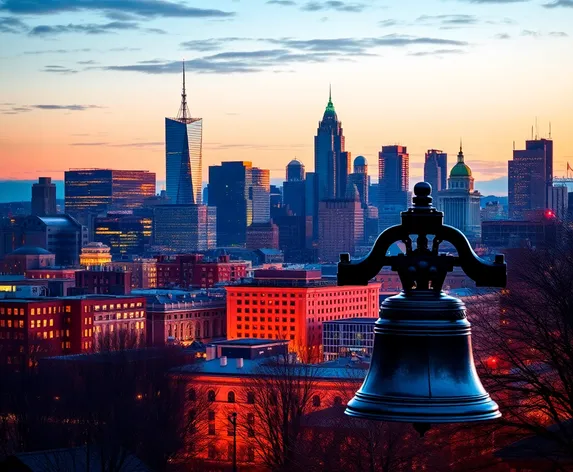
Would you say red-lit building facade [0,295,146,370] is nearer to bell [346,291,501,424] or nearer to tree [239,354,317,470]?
tree [239,354,317,470]

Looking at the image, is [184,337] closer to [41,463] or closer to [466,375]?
[41,463]

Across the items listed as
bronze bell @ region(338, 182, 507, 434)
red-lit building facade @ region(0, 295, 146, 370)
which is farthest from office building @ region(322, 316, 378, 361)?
bronze bell @ region(338, 182, 507, 434)

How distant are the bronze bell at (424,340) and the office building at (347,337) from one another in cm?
13983

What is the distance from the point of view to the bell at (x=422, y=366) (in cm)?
657

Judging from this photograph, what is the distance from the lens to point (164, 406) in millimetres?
74250

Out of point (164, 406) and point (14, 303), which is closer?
point (164, 406)

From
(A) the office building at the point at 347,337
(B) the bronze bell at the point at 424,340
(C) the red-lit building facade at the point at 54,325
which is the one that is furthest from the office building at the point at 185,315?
(B) the bronze bell at the point at 424,340

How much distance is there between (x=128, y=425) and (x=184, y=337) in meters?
99.2

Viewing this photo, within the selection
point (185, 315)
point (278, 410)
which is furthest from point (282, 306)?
point (278, 410)

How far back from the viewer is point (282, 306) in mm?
168750

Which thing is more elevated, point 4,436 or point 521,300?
point 521,300


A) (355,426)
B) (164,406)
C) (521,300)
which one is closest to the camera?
(521,300)

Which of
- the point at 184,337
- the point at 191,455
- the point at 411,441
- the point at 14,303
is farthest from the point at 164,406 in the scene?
the point at 184,337

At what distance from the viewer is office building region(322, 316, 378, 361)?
149375mm
